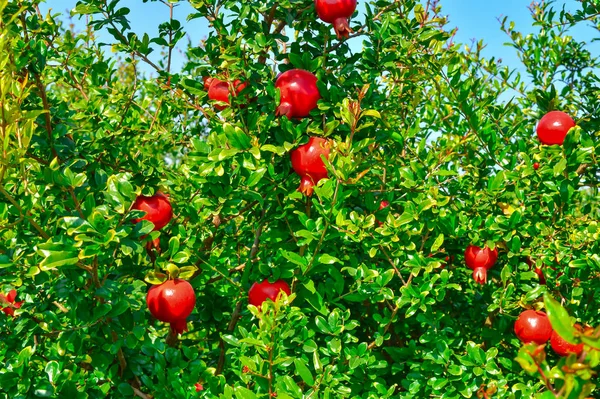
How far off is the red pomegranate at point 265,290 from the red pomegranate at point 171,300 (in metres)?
0.18

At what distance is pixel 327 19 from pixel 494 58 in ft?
5.31

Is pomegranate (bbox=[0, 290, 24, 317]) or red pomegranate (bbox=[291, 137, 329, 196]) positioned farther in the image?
pomegranate (bbox=[0, 290, 24, 317])

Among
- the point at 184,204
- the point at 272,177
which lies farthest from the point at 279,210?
the point at 184,204

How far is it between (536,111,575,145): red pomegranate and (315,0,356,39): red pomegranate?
1027 mm

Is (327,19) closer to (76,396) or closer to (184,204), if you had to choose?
(184,204)

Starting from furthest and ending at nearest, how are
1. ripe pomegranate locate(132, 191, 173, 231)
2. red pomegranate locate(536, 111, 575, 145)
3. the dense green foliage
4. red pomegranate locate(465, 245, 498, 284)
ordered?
1. red pomegranate locate(536, 111, 575, 145)
2. red pomegranate locate(465, 245, 498, 284)
3. ripe pomegranate locate(132, 191, 173, 231)
4. the dense green foliage

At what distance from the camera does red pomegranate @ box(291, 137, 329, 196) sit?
160cm

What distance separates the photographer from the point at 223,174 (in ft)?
5.60

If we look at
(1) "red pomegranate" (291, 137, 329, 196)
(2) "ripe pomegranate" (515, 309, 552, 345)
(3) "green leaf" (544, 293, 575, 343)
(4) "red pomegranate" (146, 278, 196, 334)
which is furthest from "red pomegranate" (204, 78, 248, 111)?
(3) "green leaf" (544, 293, 575, 343)

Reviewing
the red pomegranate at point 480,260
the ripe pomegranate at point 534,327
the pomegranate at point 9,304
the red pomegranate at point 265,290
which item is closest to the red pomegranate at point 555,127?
the red pomegranate at point 480,260

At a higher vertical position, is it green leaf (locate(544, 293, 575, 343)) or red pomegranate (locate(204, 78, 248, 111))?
red pomegranate (locate(204, 78, 248, 111))

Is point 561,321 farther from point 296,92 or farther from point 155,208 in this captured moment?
point 155,208

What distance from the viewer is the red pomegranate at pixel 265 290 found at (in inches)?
65.2

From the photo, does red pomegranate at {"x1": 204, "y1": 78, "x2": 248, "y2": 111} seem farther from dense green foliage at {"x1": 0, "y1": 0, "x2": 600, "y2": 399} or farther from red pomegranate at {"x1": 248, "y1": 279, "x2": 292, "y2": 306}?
red pomegranate at {"x1": 248, "y1": 279, "x2": 292, "y2": 306}
